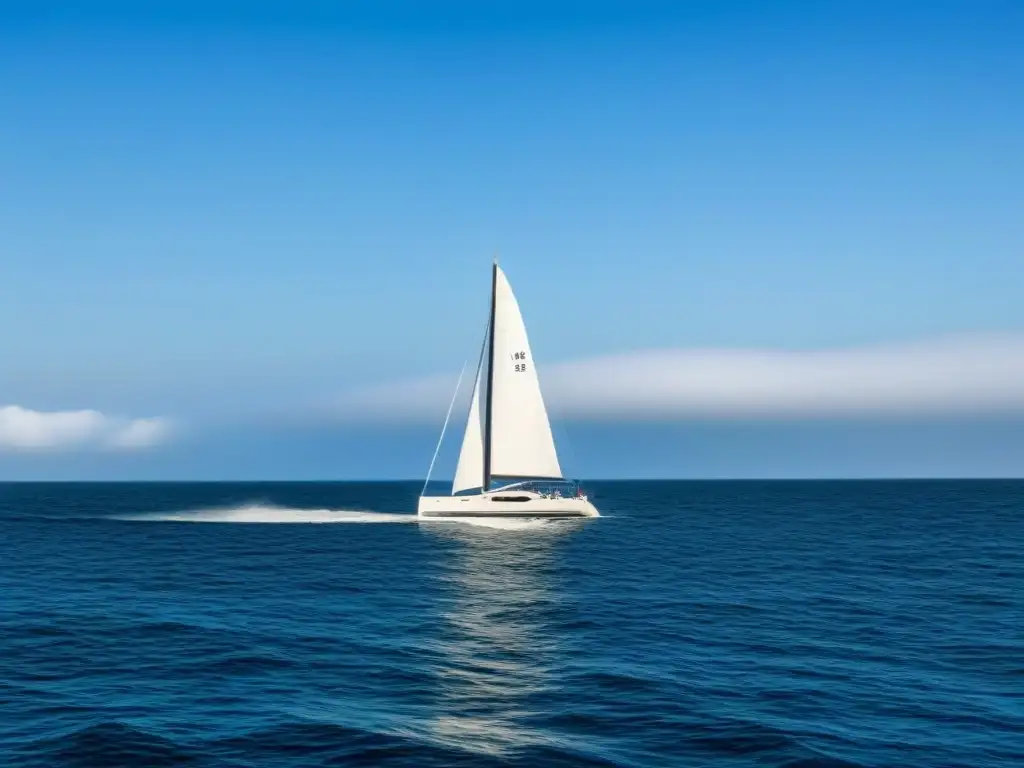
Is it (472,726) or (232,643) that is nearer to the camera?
(472,726)

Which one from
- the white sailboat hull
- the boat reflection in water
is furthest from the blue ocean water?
the white sailboat hull

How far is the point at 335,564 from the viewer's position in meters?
51.6

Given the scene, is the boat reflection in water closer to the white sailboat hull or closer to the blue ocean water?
the blue ocean water

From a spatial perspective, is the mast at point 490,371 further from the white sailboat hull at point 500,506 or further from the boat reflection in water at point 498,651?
the boat reflection in water at point 498,651

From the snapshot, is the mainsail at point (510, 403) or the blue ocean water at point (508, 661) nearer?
the blue ocean water at point (508, 661)

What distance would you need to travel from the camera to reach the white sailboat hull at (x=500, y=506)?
69.6 m

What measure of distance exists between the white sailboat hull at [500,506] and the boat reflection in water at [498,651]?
1368 centimetres

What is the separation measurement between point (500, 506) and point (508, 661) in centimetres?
4353

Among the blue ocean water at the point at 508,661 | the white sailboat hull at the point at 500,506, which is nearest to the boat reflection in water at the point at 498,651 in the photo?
the blue ocean water at the point at 508,661

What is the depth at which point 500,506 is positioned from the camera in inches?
2739

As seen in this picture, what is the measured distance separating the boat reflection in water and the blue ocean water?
11cm

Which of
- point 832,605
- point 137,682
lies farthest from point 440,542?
point 137,682

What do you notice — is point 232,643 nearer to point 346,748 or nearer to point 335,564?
point 346,748

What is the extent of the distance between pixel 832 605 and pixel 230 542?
46609mm
